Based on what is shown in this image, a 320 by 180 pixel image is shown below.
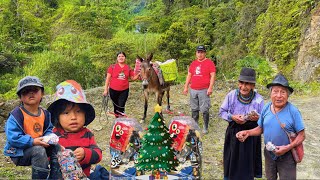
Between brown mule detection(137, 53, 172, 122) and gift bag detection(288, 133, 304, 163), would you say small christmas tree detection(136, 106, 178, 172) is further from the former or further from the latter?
brown mule detection(137, 53, 172, 122)

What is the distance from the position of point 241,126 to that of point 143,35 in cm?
2518

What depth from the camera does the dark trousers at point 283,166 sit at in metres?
3.24

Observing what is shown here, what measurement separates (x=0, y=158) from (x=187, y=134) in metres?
3.91

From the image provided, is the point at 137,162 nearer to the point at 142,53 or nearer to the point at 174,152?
the point at 174,152

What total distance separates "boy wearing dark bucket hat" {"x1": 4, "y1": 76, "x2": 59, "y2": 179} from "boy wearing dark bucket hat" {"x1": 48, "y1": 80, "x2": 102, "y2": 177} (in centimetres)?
10

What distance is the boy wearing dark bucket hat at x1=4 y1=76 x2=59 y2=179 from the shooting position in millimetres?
2676

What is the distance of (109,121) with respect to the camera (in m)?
8.45

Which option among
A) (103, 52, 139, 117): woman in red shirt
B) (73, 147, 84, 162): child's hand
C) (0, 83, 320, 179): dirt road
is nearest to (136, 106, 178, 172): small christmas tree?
(73, 147, 84, 162): child's hand

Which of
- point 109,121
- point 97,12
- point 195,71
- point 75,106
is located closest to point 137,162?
point 75,106

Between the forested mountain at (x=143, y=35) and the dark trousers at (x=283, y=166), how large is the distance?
924 cm

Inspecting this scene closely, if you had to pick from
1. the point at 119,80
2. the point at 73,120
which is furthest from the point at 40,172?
the point at 119,80

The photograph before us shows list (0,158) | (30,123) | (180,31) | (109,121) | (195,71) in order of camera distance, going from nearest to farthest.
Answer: (30,123) < (0,158) < (195,71) < (109,121) < (180,31)

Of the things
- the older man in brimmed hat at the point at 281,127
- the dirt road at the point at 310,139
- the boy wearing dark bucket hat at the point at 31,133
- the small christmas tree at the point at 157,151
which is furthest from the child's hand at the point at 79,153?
the dirt road at the point at 310,139

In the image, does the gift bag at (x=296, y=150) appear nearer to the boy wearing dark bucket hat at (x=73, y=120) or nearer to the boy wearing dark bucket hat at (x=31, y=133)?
the boy wearing dark bucket hat at (x=73, y=120)
